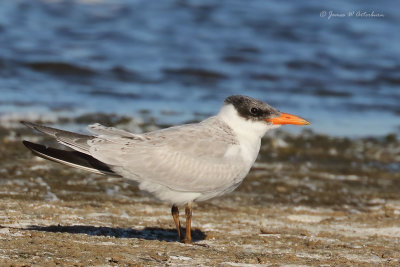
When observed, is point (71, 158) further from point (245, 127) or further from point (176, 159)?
point (245, 127)

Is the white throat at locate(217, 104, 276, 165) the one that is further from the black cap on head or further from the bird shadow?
the bird shadow

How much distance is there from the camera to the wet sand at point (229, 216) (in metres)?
4.31

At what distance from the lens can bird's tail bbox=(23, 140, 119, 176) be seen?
4527 mm

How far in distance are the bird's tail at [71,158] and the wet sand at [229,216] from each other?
45 cm

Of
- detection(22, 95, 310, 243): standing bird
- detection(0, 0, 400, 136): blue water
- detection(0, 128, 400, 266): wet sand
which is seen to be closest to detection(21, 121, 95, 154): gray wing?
detection(22, 95, 310, 243): standing bird

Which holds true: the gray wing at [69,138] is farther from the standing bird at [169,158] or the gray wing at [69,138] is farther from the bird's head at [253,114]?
the bird's head at [253,114]

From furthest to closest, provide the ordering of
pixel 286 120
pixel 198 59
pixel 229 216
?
pixel 198 59 → pixel 229 216 → pixel 286 120

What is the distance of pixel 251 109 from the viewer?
511 centimetres

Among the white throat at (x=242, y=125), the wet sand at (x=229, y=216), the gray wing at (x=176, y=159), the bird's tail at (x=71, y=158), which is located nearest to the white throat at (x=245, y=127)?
the white throat at (x=242, y=125)

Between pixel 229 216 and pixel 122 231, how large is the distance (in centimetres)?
107

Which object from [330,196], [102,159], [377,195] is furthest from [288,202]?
[102,159]

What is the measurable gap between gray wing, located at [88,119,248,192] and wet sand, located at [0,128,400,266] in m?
0.43

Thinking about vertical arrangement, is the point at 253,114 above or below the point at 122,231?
above

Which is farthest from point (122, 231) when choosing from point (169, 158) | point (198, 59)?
point (198, 59)
